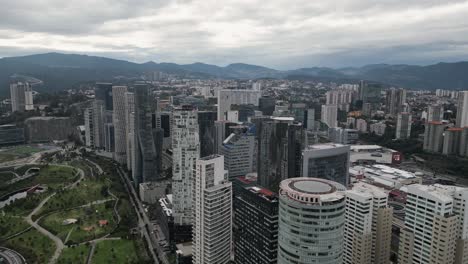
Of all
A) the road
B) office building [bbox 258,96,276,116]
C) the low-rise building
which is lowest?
the road

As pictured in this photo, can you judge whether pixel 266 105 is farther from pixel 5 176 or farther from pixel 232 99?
pixel 5 176

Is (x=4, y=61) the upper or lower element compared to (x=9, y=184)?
upper

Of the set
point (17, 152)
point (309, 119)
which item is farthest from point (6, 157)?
point (309, 119)

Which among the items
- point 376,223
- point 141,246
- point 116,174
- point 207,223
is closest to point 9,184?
point 116,174

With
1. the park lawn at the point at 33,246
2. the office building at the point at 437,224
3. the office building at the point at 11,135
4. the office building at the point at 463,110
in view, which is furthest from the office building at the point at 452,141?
the office building at the point at 11,135

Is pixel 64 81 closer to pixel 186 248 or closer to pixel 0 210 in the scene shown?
pixel 0 210

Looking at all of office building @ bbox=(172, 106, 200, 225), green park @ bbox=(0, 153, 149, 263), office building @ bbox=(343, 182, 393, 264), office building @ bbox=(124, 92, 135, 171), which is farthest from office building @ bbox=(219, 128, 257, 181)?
office building @ bbox=(343, 182, 393, 264)

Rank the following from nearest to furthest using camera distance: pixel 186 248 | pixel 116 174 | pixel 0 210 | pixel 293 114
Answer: pixel 186 248 < pixel 0 210 < pixel 116 174 < pixel 293 114

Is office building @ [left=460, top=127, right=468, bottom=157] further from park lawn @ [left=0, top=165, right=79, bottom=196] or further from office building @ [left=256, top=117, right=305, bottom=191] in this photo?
park lawn @ [left=0, top=165, right=79, bottom=196]
